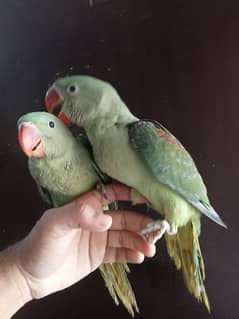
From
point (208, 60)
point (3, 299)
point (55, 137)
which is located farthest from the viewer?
point (208, 60)

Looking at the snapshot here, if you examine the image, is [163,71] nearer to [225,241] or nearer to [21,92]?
[21,92]

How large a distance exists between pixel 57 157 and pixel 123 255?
1.02 ft

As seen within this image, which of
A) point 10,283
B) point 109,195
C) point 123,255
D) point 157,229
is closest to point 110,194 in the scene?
point 109,195

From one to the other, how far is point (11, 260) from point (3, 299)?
0.28 ft

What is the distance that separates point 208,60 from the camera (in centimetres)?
118

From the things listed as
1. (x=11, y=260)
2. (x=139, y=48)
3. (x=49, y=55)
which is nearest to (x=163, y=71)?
(x=139, y=48)

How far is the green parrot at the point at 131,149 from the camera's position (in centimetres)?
78

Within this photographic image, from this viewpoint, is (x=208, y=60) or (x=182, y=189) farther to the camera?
(x=208, y=60)

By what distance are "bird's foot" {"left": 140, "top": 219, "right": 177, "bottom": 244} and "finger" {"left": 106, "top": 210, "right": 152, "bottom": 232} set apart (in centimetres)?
6

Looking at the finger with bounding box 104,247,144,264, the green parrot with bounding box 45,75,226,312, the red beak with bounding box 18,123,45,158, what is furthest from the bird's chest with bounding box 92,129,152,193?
the finger with bounding box 104,247,144,264

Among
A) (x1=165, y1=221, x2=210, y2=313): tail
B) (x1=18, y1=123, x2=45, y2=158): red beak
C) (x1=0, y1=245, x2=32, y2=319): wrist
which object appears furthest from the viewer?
(x1=0, y1=245, x2=32, y2=319): wrist

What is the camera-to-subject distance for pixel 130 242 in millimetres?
985

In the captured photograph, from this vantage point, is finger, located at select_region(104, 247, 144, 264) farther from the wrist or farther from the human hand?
the wrist

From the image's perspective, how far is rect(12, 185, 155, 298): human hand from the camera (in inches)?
31.3
